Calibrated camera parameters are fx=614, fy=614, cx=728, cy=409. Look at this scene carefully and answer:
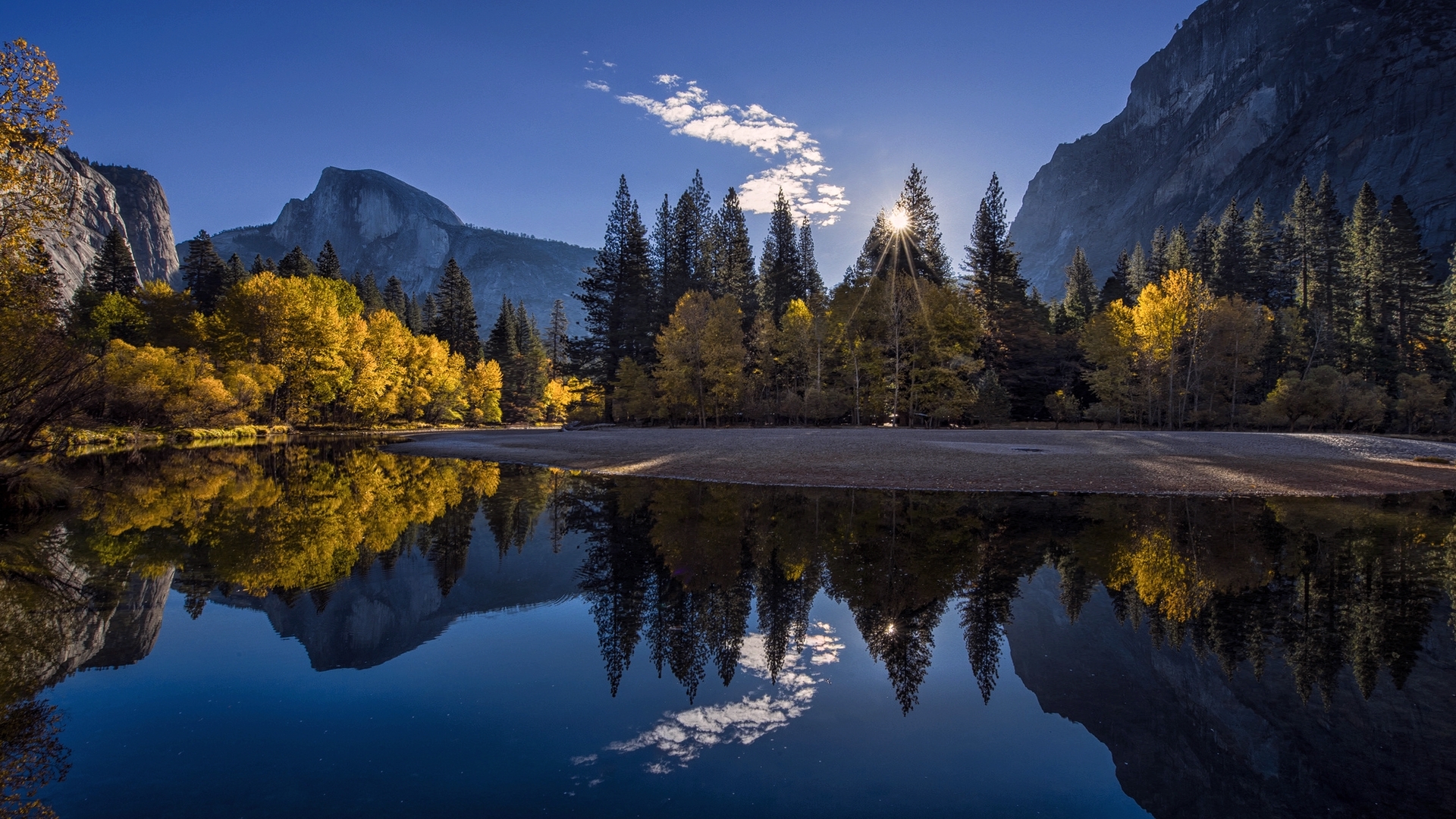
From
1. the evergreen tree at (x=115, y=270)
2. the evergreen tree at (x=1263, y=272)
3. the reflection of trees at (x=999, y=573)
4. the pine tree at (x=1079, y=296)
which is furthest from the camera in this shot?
the pine tree at (x=1079, y=296)

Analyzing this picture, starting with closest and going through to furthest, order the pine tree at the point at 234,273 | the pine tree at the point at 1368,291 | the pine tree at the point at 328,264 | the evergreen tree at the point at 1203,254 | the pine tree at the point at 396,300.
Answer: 1. the pine tree at the point at 1368,291
2. the evergreen tree at the point at 1203,254
3. the pine tree at the point at 234,273
4. the pine tree at the point at 328,264
5. the pine tree at the point at 396,300

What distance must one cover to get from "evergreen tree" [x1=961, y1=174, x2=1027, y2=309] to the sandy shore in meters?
23.7

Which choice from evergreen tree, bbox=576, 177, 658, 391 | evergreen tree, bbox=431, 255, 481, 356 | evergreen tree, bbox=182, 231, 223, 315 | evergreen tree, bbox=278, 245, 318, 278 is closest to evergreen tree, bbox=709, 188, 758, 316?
evergreen tree, bbox=576, 177, 658, 391

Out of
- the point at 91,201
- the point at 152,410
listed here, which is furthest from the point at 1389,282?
the point at 91,201

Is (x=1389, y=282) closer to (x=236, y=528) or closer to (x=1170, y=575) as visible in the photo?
(x=1170, y=575)

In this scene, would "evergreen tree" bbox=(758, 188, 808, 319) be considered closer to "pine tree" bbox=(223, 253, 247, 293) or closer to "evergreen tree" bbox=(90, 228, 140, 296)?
"pine tree" bbox=(223, 253, 247, 293)

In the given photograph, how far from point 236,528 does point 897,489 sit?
1522 centimetres

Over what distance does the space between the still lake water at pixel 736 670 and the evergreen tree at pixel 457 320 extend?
239 ft

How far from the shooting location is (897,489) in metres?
16.8

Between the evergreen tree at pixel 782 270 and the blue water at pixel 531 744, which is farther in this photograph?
the evergreen tree at pixel 782 270

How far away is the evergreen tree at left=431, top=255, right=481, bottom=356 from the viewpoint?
266ft

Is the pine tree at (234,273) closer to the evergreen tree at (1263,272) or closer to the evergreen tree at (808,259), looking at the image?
the evergreen tree at (808,259)

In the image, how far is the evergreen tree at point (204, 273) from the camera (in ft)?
215


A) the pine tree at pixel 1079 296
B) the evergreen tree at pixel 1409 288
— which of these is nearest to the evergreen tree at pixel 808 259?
the pine tree at pixel 1079 296
